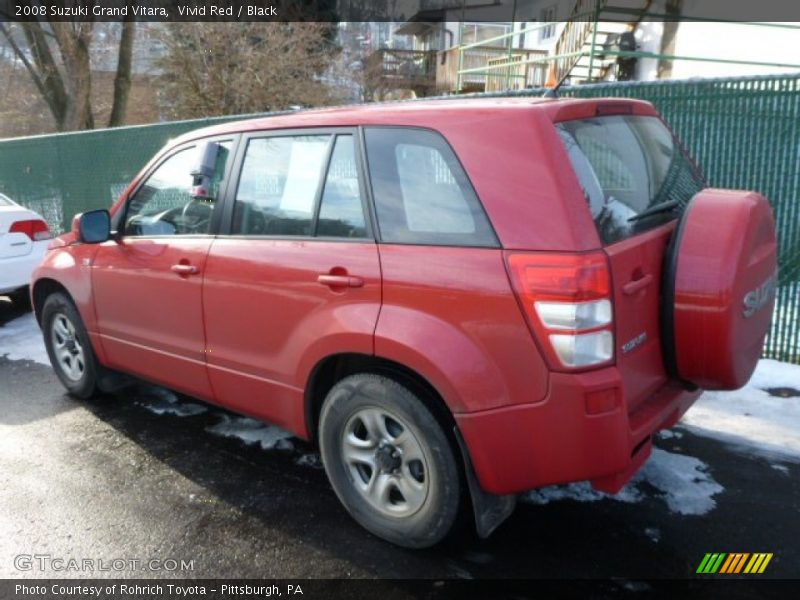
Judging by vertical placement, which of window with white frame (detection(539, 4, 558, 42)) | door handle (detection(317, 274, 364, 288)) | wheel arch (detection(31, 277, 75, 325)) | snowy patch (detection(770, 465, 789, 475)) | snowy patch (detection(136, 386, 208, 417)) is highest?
window with white frame (detection(539, 4, 558, 42))

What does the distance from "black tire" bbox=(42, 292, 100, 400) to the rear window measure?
349cm

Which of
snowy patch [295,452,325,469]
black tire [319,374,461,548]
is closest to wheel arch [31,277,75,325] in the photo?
snowy patch [295,452,325,469]

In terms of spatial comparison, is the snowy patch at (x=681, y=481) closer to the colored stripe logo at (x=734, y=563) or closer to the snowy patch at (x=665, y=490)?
the snowy patch at (x=665, y=490)

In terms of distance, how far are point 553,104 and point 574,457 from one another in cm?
136

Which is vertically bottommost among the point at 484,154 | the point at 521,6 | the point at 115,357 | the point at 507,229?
the point at 115,357

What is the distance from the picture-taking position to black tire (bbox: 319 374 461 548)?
8.77 feet

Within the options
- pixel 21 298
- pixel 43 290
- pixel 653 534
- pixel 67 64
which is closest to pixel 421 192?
pixel 653 534

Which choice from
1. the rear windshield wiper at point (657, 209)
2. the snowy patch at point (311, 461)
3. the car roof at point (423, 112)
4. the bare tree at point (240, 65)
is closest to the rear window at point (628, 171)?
the rear windshield wiper at point (657, 209)

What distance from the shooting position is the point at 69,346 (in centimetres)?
475

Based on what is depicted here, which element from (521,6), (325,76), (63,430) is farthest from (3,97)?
(63,430)

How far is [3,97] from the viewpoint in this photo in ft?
86.1

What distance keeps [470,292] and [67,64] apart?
2009 centimetres

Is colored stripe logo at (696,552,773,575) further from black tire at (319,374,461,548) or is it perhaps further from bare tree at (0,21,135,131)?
bare tree at (0,21,135,131)

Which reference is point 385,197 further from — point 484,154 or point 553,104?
point 553,104
